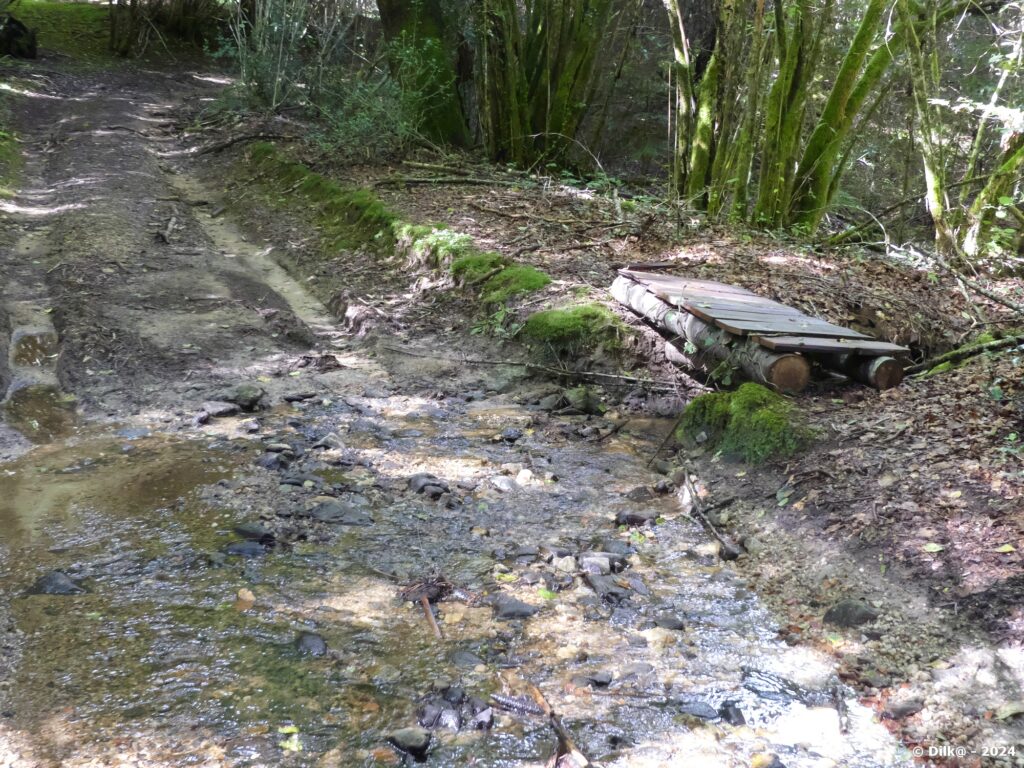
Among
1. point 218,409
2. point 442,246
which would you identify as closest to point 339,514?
point 218,409

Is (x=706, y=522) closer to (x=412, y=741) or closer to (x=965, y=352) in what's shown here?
(x=412, y=741)

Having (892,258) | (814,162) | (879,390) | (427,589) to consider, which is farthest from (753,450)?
(814,162)

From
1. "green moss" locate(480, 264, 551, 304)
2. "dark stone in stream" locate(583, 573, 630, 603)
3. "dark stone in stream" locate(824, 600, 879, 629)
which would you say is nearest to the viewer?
"dark stone in stream" locate(824, 600, 879, 629)

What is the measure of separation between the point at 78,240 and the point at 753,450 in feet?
22.4

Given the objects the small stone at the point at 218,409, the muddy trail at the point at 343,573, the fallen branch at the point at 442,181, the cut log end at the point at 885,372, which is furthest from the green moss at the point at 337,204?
the cut log end at the point at 885,372

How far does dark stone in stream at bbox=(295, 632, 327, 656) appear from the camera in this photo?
304cm

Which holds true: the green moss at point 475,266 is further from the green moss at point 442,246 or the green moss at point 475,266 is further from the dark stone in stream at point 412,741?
the dark stone in stream at point 412,741

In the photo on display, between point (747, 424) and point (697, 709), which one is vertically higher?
point (747, 424)

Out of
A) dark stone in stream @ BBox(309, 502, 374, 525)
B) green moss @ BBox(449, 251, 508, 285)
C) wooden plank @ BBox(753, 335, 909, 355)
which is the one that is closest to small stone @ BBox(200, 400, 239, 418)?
dark stone in stream @ BBox(309, 502, 374, 525)

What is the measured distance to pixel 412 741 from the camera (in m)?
2.60

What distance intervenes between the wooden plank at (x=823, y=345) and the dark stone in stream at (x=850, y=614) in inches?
67.2

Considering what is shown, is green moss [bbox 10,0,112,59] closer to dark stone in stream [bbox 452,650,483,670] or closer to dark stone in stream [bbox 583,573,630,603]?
dark stone in stream [bbox 583,573,630,603]

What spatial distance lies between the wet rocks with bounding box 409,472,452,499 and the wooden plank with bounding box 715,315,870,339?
6.33 ft

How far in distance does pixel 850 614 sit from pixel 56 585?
3191 mm
